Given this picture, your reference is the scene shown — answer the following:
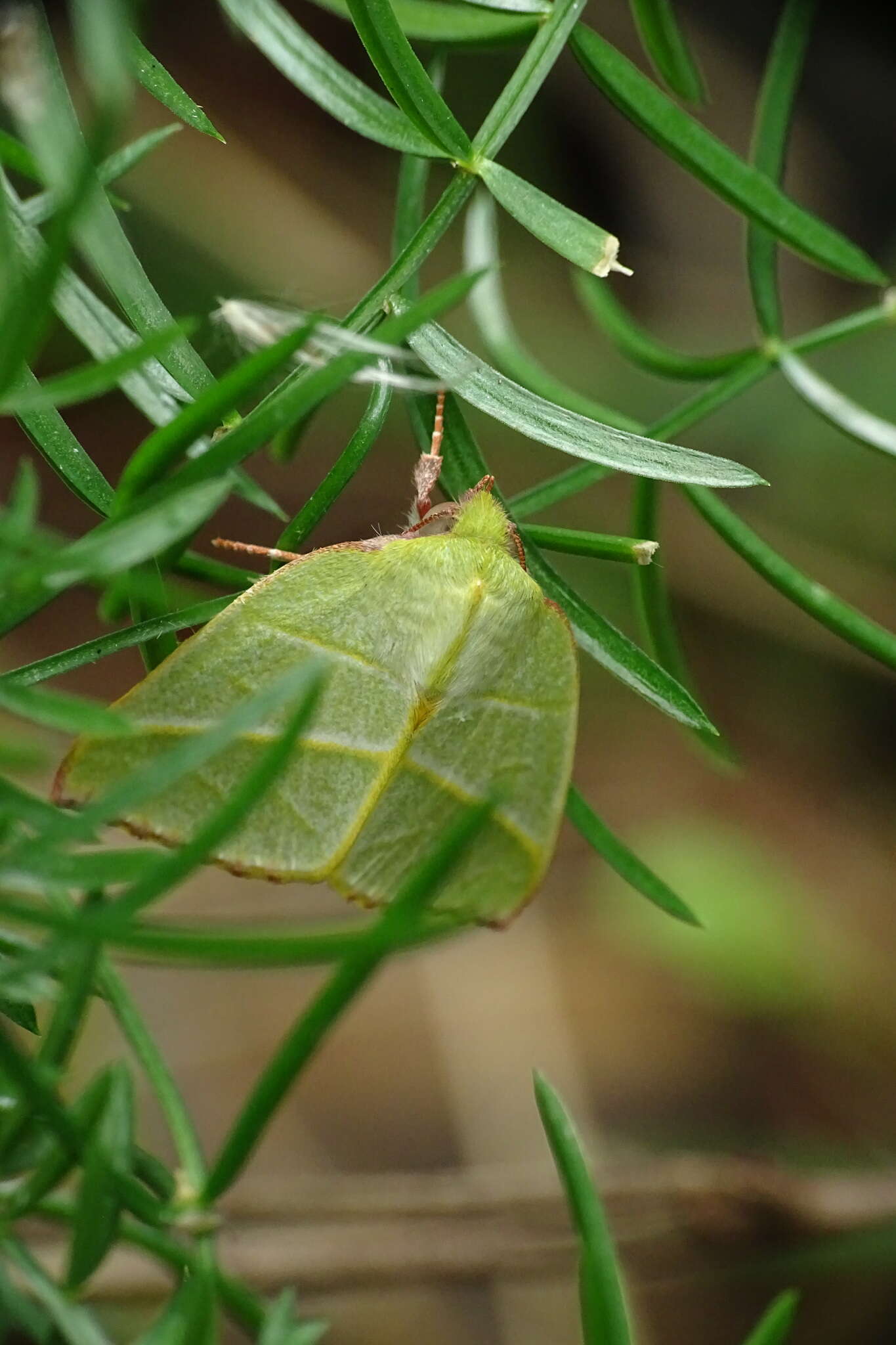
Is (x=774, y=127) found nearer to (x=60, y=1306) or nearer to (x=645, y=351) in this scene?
(x=645, y=351)

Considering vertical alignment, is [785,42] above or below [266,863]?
above

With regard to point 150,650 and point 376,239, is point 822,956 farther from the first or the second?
point 150,650

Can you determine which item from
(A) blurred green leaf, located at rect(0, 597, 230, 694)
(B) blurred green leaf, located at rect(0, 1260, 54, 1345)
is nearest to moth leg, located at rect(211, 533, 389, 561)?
(A) blurred green leaf, located at rect(0, 597, 230, 694)

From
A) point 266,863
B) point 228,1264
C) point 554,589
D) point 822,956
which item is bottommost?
point 228,1264

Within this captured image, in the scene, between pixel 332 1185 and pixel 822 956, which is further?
pixel 822 956

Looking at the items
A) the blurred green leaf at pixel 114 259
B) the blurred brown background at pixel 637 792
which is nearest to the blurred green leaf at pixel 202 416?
the blurred green leaf at pixel 114 259

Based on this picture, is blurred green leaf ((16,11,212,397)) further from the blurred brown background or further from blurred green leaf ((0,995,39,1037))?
the blurred brown background

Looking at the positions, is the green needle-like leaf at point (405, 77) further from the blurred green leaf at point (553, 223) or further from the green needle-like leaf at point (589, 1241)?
A: the green needle-like leaf at point (589, 1241)

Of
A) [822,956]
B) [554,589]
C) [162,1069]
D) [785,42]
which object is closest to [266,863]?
[162,1069]
